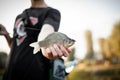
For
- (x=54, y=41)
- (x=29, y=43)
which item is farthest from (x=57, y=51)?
(x=29, y=43)

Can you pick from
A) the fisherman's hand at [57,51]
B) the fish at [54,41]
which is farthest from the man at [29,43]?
the fisherman's hand at [57,51]

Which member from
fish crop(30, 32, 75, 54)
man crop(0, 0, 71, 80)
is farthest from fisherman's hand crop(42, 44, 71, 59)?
man crop(0, 0, 71, 80)

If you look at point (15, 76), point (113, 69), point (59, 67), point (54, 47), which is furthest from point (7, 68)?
point (113, 69)

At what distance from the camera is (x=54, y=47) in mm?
960

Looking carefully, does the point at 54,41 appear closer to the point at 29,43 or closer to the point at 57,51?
the point at 57,51

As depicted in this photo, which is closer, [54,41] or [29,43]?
[54,41]

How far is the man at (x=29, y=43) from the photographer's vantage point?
1.18m

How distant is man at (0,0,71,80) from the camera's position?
118 cm

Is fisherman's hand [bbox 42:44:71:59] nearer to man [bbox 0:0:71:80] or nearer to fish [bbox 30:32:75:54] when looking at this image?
fish [bbox 30:32:75:54]

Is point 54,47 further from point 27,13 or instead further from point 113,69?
point 113,69

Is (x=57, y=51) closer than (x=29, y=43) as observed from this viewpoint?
Yes

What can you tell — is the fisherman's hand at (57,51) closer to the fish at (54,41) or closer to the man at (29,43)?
the fish at (54,41)

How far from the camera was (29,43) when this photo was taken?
121 centimetres

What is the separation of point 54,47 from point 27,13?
0.36 metres
